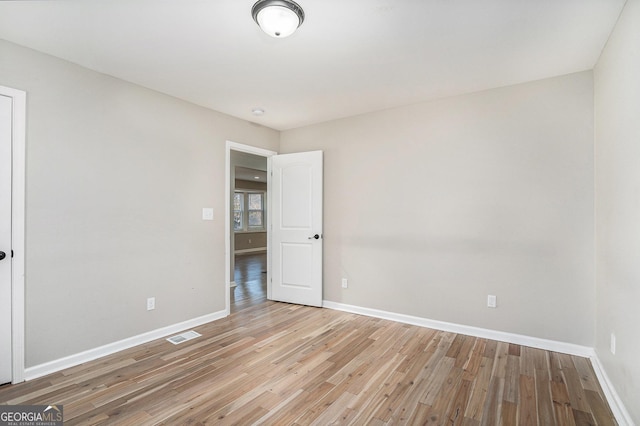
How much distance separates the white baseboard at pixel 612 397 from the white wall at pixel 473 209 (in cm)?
36

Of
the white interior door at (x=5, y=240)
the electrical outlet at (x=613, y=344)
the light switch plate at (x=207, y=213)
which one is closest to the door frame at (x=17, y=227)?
the white interior door at (x=5, y=240)

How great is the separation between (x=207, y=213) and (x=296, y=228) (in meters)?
1.27

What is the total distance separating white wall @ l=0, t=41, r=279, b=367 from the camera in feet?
8.09

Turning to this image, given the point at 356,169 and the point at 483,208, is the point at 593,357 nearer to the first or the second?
the point at 483,208

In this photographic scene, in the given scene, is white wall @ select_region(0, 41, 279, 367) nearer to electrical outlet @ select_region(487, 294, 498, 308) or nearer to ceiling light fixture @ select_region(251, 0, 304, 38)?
ceiling light fixture @ select_region(251, 0, 304, 38)

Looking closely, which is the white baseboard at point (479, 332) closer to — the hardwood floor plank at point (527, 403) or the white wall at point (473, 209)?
the white wall at point (473, 209)

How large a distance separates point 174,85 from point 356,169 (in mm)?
2285

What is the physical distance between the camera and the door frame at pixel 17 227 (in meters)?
2.33

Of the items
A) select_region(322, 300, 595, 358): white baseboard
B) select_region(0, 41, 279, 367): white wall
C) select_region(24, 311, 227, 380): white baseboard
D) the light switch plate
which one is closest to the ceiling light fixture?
select_region(0, 41, 279, 367): white wall

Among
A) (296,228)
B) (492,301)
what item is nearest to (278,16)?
(296,228)

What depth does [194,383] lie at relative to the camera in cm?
236

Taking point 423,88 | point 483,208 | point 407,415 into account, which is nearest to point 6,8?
point 423,88

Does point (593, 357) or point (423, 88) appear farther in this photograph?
point (423, 88)

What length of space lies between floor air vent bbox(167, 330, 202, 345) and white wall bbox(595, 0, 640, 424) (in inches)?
136
